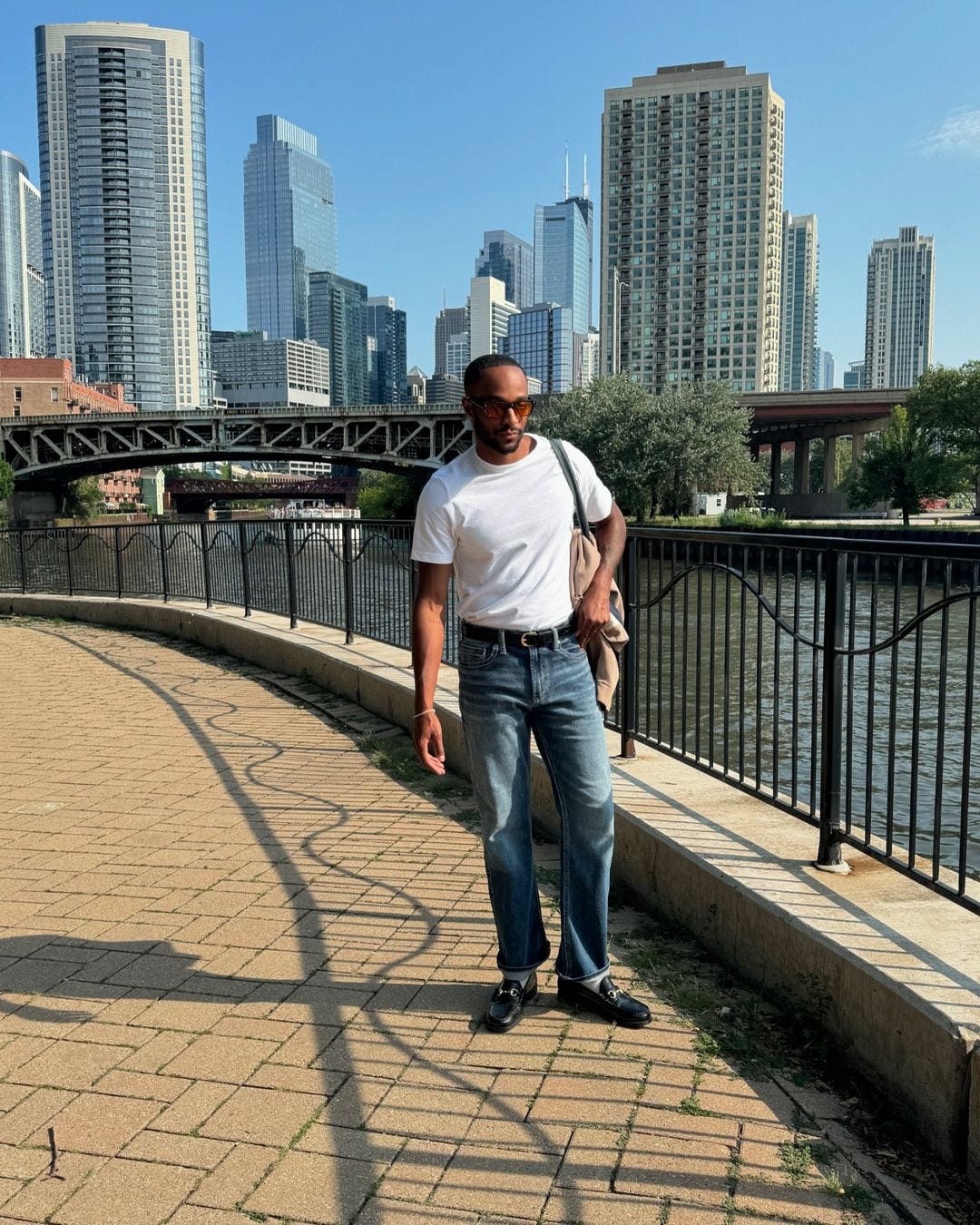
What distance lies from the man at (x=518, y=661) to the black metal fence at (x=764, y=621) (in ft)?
3.16

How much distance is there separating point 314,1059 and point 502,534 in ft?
5.15

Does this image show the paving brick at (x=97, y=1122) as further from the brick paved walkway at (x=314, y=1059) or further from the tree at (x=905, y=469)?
the tree at (x=905, y=469)

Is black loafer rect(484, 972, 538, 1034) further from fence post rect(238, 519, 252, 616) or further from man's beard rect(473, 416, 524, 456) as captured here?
fence post rect(238, 519, 252, 616)

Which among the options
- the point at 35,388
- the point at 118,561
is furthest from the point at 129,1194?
the point at 35,388

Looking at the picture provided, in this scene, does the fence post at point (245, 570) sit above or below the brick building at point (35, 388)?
below

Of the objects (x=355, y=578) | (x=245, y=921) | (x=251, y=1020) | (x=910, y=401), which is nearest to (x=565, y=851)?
(x=251, y=1020)

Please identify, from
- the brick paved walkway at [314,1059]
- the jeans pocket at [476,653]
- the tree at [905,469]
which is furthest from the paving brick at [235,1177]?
the tree at [905,469]

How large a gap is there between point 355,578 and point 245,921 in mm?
5850

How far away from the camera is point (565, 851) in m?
3.16

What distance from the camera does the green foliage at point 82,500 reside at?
304 feet

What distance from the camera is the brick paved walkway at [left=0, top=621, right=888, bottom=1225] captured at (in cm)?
236

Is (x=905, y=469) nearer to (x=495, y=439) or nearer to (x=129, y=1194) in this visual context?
(x=495, y=439)

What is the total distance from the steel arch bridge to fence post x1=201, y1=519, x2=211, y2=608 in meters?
63.1

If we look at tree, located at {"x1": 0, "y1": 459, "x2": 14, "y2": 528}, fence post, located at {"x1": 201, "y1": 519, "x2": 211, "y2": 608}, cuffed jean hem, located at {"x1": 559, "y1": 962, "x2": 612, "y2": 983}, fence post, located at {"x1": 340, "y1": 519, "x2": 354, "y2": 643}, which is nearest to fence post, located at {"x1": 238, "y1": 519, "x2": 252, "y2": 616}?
fence post, located at {"x1": 201, "y1": 519, "x2": 211, "y2": 608}
